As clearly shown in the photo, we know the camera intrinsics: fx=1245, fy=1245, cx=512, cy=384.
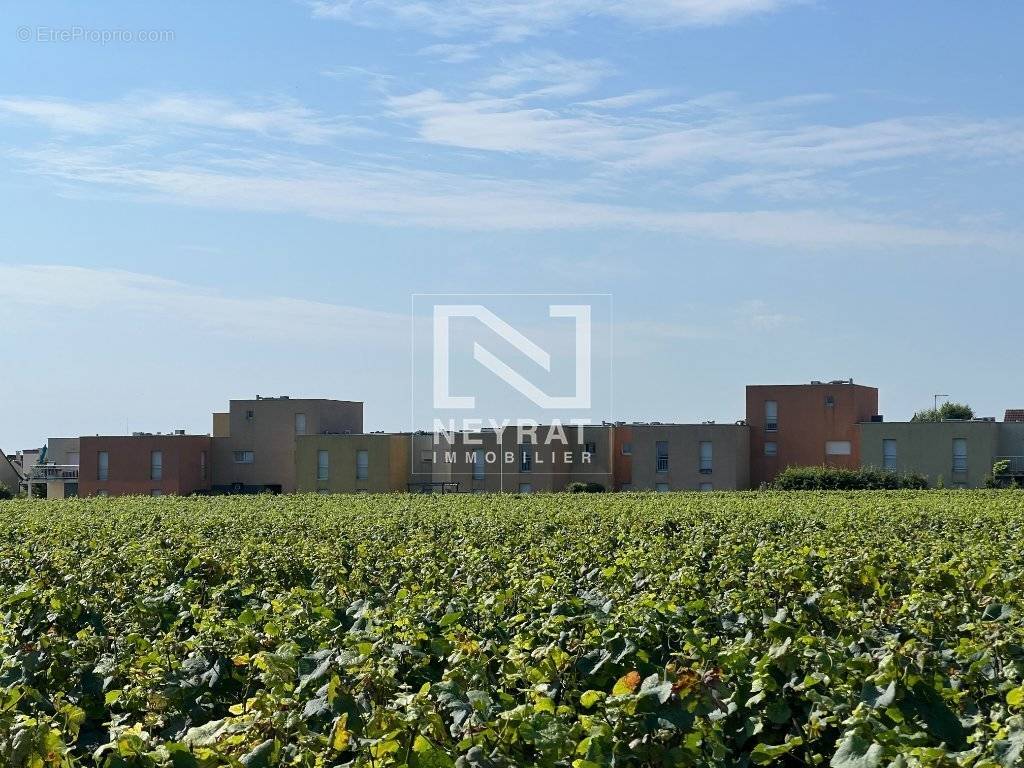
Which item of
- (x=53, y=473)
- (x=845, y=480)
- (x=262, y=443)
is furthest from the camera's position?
(x=53, y=473)

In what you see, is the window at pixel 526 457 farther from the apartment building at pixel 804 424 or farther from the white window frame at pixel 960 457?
the white window frame at pixel 960 457

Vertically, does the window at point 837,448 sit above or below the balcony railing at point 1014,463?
above

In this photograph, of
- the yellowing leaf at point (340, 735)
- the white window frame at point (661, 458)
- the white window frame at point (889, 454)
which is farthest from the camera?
the white window frame at point (661, 458)

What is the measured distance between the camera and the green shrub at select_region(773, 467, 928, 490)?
5512 centimetres

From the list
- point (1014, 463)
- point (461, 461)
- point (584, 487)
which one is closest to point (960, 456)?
point (1014, 463)

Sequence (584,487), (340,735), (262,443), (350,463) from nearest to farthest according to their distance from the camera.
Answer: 1. (340,735)
2. (584,487)
3. (350,463)
4. (262,443)

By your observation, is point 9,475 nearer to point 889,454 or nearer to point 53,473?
point 53,473

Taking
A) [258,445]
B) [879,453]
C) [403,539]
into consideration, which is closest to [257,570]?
[403,539]

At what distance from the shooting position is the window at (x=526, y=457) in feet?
219

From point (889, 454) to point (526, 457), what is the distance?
1873 centimetres

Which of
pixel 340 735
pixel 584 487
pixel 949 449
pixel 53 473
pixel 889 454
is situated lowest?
pixel 584 487

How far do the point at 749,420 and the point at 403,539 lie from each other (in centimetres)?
5515

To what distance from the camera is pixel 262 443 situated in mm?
72875

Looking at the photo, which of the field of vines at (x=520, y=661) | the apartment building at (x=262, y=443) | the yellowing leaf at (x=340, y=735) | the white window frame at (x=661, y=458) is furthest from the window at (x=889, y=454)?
the yellowing leaf at (x=340, y=735)
